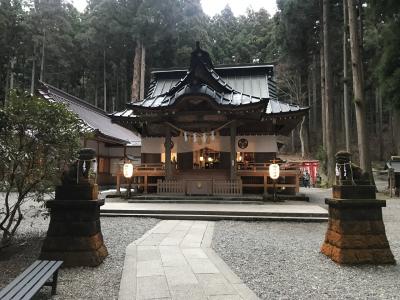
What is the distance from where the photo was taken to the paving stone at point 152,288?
11.2 ft

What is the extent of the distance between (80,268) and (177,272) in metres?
1.47

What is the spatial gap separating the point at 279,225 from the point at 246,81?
11.6m

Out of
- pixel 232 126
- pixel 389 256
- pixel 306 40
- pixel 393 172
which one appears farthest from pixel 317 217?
pixel 306 40

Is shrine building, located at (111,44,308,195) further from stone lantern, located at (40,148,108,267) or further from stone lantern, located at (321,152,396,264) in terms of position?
stone lantern, located at (40,148,108,267)

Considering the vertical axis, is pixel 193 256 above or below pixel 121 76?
below

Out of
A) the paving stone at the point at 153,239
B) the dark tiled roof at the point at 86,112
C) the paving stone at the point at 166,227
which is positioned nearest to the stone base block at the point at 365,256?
the paving stone at the point at 153,239

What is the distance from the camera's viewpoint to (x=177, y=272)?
4254 millimetres

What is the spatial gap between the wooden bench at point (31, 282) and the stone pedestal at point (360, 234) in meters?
4.08

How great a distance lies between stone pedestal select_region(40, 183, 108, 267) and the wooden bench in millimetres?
822

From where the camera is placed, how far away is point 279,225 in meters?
8.28

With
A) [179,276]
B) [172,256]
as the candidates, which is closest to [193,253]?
[172,256]

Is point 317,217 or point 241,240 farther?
point 317,217

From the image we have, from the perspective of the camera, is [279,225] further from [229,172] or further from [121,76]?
[121,76]

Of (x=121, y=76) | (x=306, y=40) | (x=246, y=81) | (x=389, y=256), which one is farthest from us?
(x=121, y=76)
